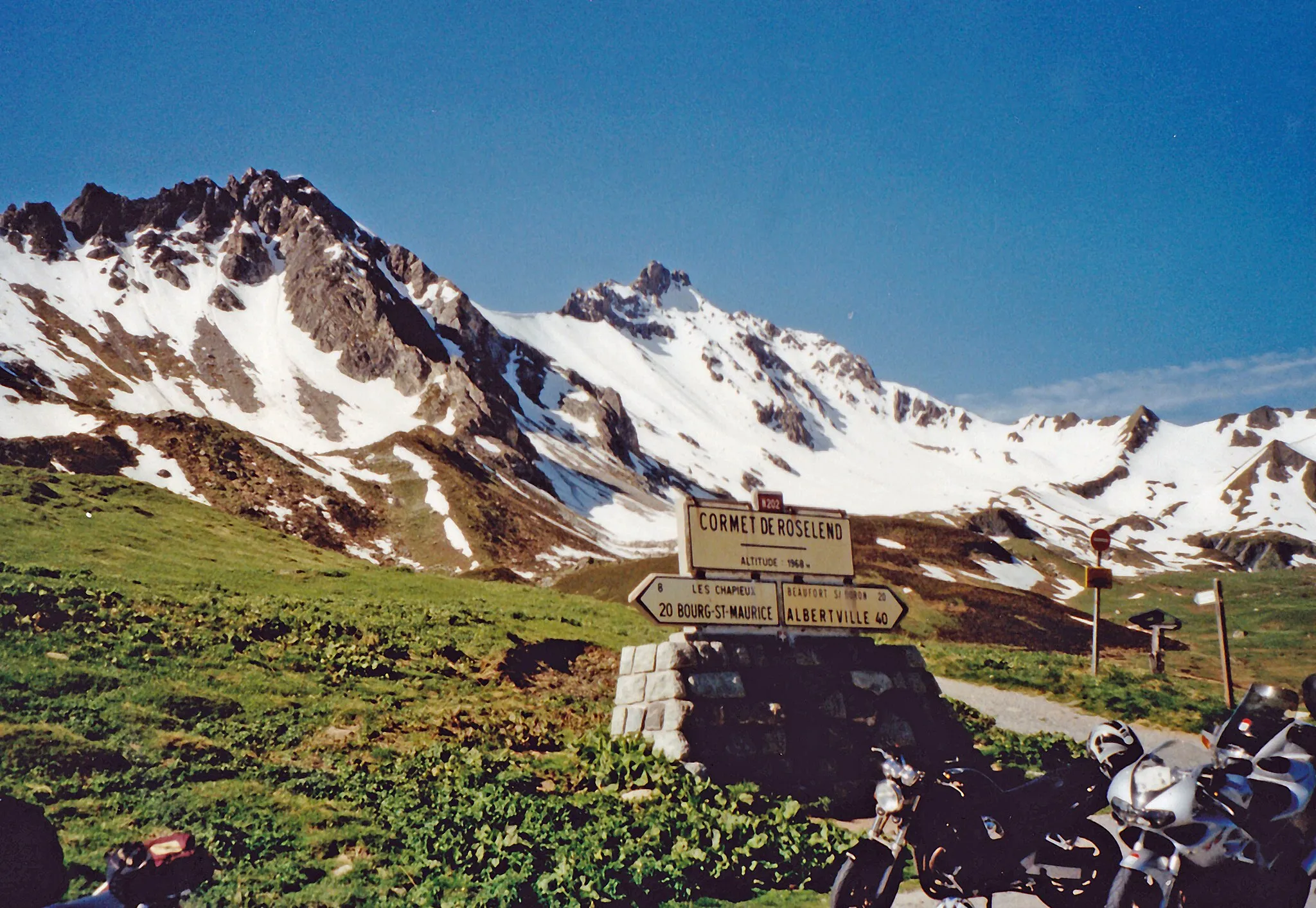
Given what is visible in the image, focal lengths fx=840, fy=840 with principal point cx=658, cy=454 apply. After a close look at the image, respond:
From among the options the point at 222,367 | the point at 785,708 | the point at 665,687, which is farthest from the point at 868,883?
the point at 222,367

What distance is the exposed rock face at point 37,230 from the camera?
160 metres

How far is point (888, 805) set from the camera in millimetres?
7730

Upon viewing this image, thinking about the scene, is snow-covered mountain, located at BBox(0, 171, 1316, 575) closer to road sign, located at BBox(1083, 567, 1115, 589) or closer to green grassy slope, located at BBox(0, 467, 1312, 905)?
green grassy slope, located at BBox(0, 467, 1312, 905)

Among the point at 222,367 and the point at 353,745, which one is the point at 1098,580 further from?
the point at 222,367

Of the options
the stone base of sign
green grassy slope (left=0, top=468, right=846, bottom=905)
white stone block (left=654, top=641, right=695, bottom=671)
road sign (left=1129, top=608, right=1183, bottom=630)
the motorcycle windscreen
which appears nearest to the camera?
the motorcycle windscreen

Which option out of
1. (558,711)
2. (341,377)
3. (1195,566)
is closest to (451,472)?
(341,377)

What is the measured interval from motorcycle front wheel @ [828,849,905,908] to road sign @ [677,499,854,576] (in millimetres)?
8221

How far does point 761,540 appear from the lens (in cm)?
1677

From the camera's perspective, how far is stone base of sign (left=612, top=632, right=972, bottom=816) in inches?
551

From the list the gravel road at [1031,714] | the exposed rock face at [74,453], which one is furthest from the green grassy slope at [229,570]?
the exposed rock face at [74,453]

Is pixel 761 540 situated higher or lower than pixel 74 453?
lower

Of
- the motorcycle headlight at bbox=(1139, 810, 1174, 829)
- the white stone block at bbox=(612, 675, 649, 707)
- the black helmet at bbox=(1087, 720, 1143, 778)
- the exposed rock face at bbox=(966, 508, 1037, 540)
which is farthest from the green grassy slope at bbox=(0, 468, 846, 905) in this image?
the exposed rock face at bbox=(966, 508, 1037, 540)

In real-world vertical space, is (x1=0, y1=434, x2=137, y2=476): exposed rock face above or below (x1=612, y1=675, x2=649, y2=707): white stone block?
above

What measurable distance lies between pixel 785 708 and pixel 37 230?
200141 mm
